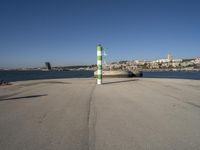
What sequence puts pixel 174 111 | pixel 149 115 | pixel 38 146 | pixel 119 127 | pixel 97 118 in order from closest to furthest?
pixel 38 146 < pixel 119 127 < pixel 97 118 < pixel 149 115 < pixel 174 111

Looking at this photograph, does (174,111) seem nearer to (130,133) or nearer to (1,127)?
(130,133)

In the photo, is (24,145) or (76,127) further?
(76,127)

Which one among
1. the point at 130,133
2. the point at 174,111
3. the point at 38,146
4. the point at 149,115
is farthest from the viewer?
the point at 174,111

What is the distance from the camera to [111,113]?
7.57m

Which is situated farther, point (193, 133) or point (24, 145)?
point (193, 133)

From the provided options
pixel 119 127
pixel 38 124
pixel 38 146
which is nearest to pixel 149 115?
pixel 119 127

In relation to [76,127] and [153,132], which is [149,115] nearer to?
[153,132]

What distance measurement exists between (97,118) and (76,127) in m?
1.09

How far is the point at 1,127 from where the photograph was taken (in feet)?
19.4

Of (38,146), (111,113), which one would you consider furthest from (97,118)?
(38,146)

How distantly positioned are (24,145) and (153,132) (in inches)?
105

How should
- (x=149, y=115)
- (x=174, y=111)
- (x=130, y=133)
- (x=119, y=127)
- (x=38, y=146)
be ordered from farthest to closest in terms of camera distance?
(x=174, y=111) → (x=149, y=115) → (x=119, y=127) → (x=130, y=133) → (x=38, y=146)

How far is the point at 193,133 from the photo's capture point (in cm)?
531

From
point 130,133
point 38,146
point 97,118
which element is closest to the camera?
point 38,146
